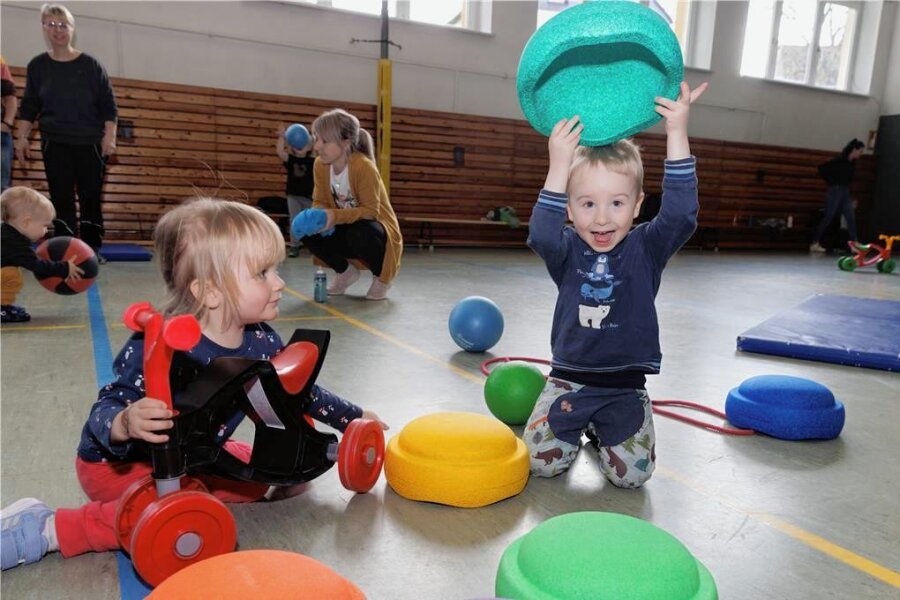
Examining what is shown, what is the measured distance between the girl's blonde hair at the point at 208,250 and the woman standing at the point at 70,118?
4.81m

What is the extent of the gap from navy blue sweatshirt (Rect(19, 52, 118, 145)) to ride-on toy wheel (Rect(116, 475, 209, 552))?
212 inches

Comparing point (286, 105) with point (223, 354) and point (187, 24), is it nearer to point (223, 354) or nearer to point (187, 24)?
point (187, 24)

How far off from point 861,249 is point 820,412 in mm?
9411

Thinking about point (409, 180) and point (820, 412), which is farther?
point (409, 180)

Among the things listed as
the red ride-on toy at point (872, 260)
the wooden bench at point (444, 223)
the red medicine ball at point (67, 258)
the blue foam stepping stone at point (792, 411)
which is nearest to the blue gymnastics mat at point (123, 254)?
the red medicine ball at point (67, 258)

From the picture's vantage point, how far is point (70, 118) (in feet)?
19.2

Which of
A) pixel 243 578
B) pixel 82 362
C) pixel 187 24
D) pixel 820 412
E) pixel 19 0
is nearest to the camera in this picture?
pixel 243 578

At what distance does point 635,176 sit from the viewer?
84.0 inches

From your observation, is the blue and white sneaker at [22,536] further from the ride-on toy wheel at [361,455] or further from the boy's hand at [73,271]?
the boy's hand at [73,271]

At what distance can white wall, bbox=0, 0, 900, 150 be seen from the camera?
8953mm

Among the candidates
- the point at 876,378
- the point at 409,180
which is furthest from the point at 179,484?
the point at 409,180

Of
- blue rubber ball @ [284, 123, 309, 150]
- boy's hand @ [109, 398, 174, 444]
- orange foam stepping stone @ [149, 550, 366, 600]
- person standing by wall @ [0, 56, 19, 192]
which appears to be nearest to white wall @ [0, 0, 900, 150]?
blue rubber ball @ [284, 123, 309, 150]

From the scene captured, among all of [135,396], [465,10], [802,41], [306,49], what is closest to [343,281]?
[135,396]

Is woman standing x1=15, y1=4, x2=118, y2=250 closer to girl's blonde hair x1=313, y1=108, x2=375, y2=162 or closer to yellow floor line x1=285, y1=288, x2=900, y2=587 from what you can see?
girl's blonde hair x1=313, y1=108, x2=375, y2=162
